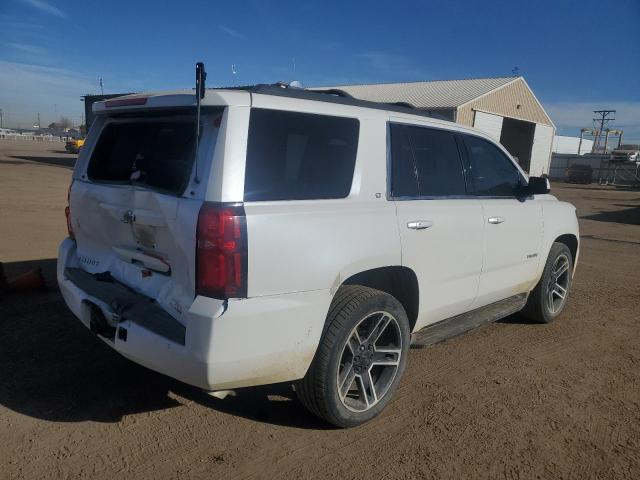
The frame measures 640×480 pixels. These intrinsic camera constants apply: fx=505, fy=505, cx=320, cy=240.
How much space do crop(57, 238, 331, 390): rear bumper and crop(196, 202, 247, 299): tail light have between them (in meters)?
0.08

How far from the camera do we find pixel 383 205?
3.14 metres

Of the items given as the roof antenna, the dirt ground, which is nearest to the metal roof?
the dirt ground

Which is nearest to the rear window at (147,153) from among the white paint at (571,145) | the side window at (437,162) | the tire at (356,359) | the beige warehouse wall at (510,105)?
the tire at (356,359)

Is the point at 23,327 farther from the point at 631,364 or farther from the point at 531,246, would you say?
the point at 631,364

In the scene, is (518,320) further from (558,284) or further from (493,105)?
(493,105)

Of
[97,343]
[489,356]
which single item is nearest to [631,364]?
[489,356]

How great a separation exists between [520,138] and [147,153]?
37901 millimetres

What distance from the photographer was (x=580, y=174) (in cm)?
3997

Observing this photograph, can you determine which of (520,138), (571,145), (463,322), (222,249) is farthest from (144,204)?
(571,145)

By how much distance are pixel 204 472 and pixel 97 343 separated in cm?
190

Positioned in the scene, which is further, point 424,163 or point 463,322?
point 463,322

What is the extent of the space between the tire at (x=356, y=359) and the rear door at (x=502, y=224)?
45.1 inches

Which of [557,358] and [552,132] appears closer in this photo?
[557,358]

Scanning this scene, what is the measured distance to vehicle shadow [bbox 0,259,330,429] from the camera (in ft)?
10.3
